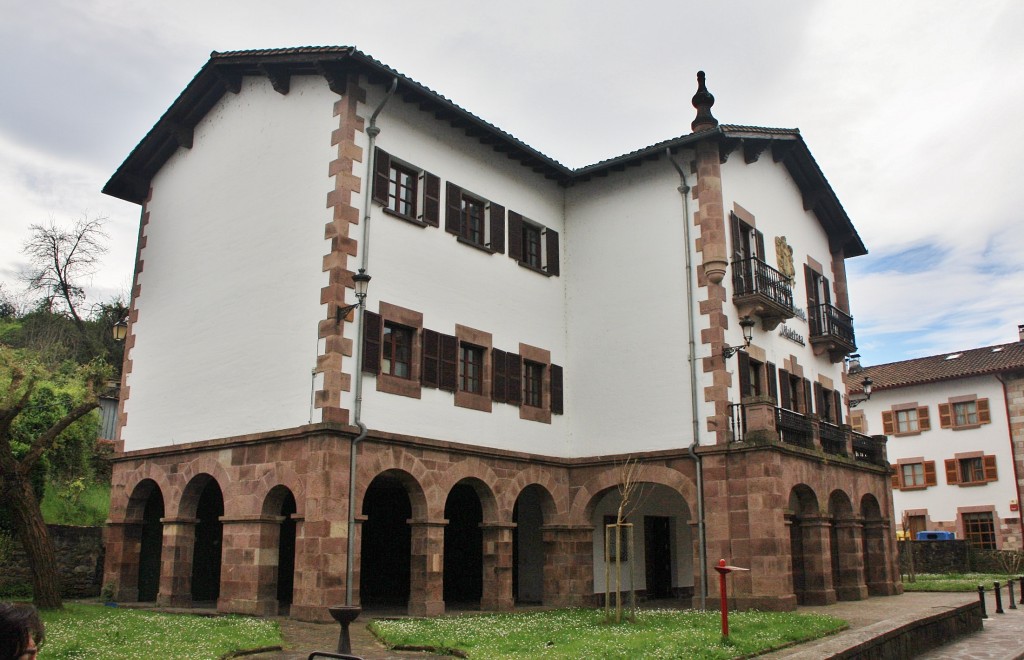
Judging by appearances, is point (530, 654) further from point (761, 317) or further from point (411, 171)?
point (761, 317)

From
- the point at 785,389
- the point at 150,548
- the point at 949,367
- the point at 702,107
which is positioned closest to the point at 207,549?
the point at 150,548

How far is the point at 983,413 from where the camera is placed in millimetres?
41500

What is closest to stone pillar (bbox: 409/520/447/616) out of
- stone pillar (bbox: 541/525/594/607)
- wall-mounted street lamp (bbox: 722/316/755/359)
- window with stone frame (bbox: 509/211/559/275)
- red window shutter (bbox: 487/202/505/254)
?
stone pillar (bbox: 541/525/594/607)

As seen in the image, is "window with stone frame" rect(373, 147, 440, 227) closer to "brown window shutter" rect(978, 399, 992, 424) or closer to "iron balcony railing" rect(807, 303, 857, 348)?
"iron balcony railing" rect(807, 303, 857, 348)

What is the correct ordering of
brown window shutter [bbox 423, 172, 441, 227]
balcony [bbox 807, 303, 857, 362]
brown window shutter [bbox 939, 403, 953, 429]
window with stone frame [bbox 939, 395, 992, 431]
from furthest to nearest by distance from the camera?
brown window shutter [bbox 939, 403, 953, 429] < window with stone frame [bbox 939, 395, 992, 431] < balcony [bbox 807, 303, 857, 362] < brown window shutter [bbox 423, 172, 441, 227]

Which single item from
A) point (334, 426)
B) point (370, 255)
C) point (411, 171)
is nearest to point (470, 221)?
point (411, 171)

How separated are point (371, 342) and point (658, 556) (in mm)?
10486

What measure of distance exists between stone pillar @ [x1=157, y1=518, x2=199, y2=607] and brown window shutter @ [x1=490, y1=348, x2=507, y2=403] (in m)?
6.60

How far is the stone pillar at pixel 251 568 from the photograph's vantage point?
16281 millimetres

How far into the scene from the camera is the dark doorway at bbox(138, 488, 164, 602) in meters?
20.3

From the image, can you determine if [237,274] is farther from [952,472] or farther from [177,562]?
[952,472]

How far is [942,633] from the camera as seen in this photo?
14875 millimetres

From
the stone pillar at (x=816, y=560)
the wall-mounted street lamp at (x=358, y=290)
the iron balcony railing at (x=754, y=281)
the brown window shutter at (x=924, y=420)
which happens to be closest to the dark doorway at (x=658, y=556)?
the stone pillar at (x=816, y=560)

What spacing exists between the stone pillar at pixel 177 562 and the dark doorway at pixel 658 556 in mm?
10675
